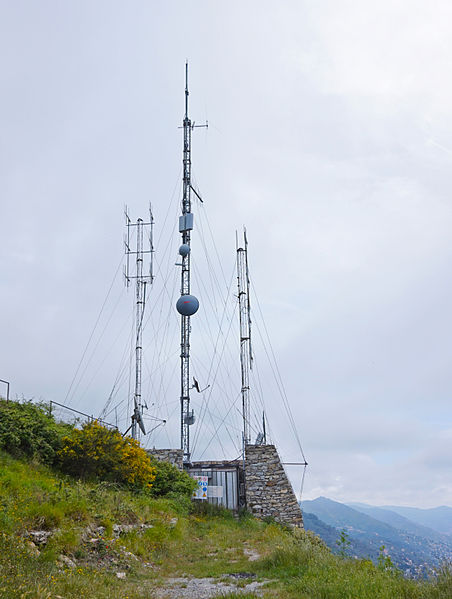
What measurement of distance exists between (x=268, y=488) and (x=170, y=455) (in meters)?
4.83

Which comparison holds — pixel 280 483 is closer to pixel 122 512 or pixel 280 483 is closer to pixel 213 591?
→ pixel 122 512

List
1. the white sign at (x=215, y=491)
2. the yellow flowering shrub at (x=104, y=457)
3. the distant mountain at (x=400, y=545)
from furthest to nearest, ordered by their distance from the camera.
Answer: the white sign at (x=215, y=491)
the yellow flowering shrub at (x=104, y=457)
the distant mountain at (x=400, y=545)

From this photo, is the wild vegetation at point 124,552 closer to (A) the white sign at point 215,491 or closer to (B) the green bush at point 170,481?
A: (B) the green bush at point 170,481

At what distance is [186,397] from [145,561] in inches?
500

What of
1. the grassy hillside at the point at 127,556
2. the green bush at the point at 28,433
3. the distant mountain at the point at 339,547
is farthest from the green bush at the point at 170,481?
the distant mountain at the point at 339,547

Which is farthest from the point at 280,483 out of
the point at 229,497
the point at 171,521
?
the point at 171,521

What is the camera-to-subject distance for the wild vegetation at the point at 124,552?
724cm

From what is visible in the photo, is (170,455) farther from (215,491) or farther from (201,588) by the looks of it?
(201,588)

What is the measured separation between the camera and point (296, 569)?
32.1ft

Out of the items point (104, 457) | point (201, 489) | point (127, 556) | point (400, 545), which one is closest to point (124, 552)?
point (127, 556)

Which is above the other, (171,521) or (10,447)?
(10,447)

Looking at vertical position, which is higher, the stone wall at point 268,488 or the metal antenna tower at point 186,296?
the metal antenna tower at point 186,296

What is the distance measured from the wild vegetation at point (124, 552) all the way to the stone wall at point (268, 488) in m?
3.70

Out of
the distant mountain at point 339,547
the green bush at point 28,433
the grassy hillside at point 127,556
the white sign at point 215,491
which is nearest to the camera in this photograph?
the grassy hillside at point 127,556
